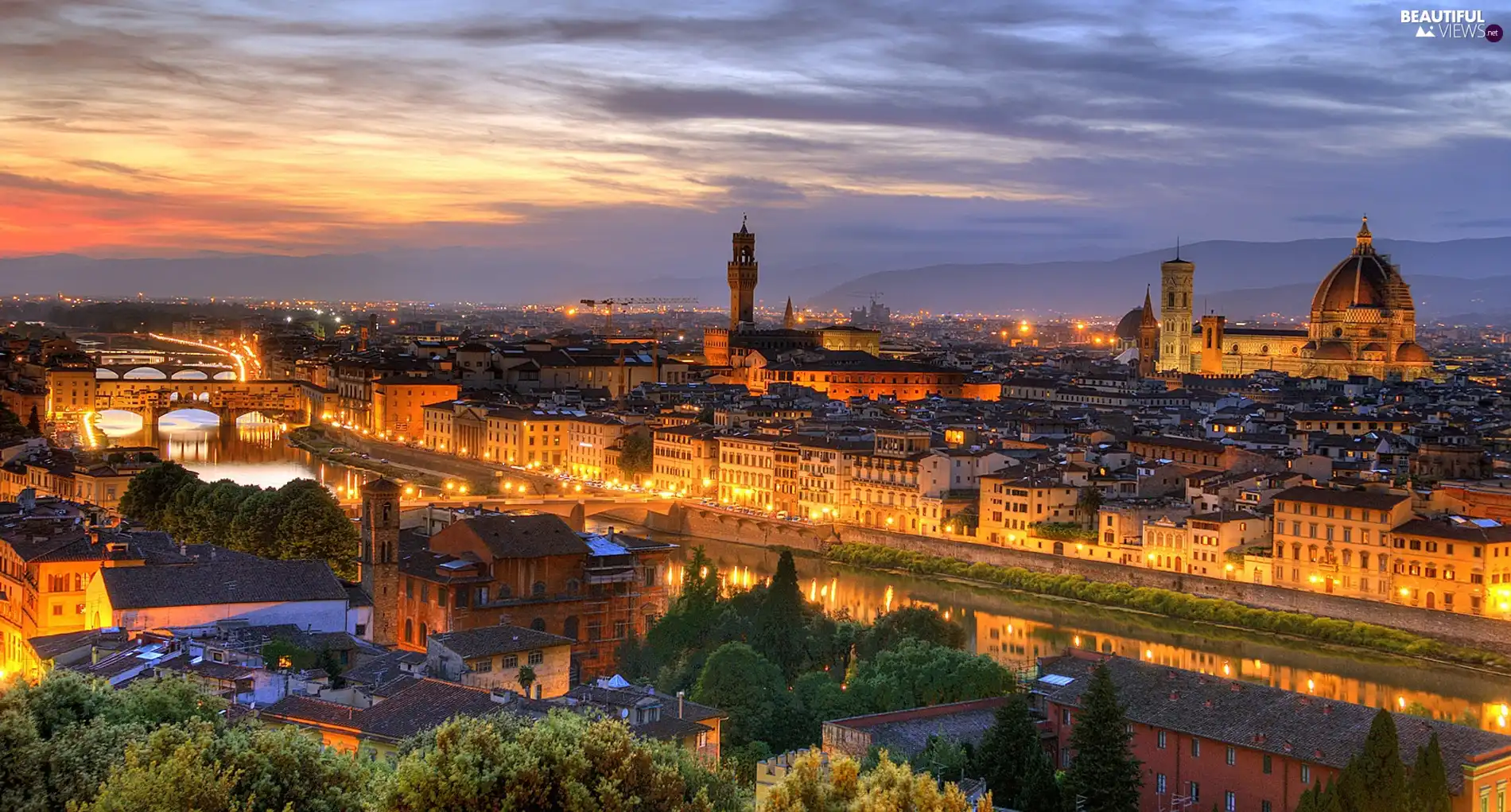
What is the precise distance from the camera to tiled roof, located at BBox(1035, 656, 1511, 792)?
1044 centimetres

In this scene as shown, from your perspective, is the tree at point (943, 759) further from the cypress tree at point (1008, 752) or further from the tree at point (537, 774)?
the tree at point (537, 774)

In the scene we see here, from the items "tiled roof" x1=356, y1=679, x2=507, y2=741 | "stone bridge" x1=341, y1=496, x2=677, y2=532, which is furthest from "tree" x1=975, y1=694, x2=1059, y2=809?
"stone bridge" x1=341, y1=496, x2=677, y2=532

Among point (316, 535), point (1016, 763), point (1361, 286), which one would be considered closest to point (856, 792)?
point (1016, 763)

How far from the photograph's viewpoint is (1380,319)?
50.8 metres

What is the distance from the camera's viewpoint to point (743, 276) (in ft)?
191

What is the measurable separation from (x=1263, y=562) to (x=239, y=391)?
37.5 meters

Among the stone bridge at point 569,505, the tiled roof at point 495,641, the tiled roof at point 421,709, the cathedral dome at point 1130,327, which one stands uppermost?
the cathedral dome at point 1130,327

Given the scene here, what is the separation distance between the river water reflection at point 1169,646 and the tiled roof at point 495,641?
4968 mm

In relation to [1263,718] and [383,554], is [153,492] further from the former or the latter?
[1263,718]

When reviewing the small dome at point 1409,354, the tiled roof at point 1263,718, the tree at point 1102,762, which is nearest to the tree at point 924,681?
the tiled roof at point 1263,718

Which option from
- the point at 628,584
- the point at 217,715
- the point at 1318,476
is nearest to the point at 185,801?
the point at 217,715

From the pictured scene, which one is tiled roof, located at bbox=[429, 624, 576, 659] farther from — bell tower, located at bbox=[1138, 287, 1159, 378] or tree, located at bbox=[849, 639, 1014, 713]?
bell tower, located at bbox=[1138, 287, 1159, 378]

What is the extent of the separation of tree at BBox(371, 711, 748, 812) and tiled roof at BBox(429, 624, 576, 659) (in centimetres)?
461

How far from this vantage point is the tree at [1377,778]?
947 centimetres
